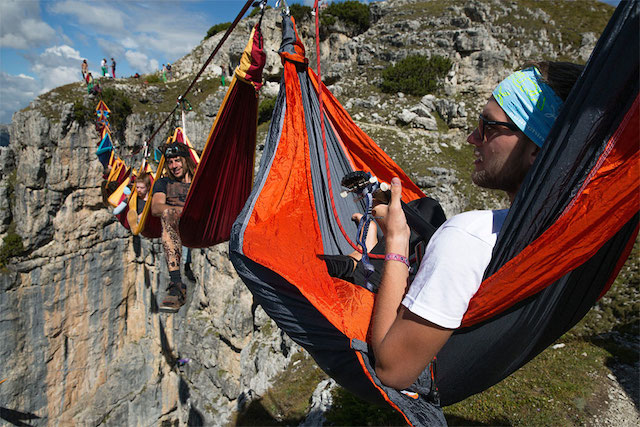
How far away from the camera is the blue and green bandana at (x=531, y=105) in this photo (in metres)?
0.94

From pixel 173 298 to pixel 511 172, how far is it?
3.72m

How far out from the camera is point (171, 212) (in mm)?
3795

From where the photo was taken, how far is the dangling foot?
3.78 m

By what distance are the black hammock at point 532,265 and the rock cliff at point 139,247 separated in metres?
9.39

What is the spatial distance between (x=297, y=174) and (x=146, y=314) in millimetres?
17351

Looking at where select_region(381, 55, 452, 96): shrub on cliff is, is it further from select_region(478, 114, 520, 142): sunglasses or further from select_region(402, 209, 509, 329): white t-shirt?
select_region(402, 209, 509, 329): white t-shirt

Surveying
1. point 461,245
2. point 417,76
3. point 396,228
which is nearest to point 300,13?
point 417,76

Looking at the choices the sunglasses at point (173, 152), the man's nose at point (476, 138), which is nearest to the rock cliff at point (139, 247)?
the sunglasses at point (173, 152)

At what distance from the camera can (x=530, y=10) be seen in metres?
15.2

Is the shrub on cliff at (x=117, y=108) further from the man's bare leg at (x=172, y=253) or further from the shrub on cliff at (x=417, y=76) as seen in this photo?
the man's bare leg at (x=172, y=253)

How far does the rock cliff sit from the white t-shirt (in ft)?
32.7

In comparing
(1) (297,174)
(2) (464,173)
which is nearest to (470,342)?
(1) (297,174)

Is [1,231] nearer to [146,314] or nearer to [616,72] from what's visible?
[146,314]

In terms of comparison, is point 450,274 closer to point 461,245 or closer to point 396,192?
point 461,245
